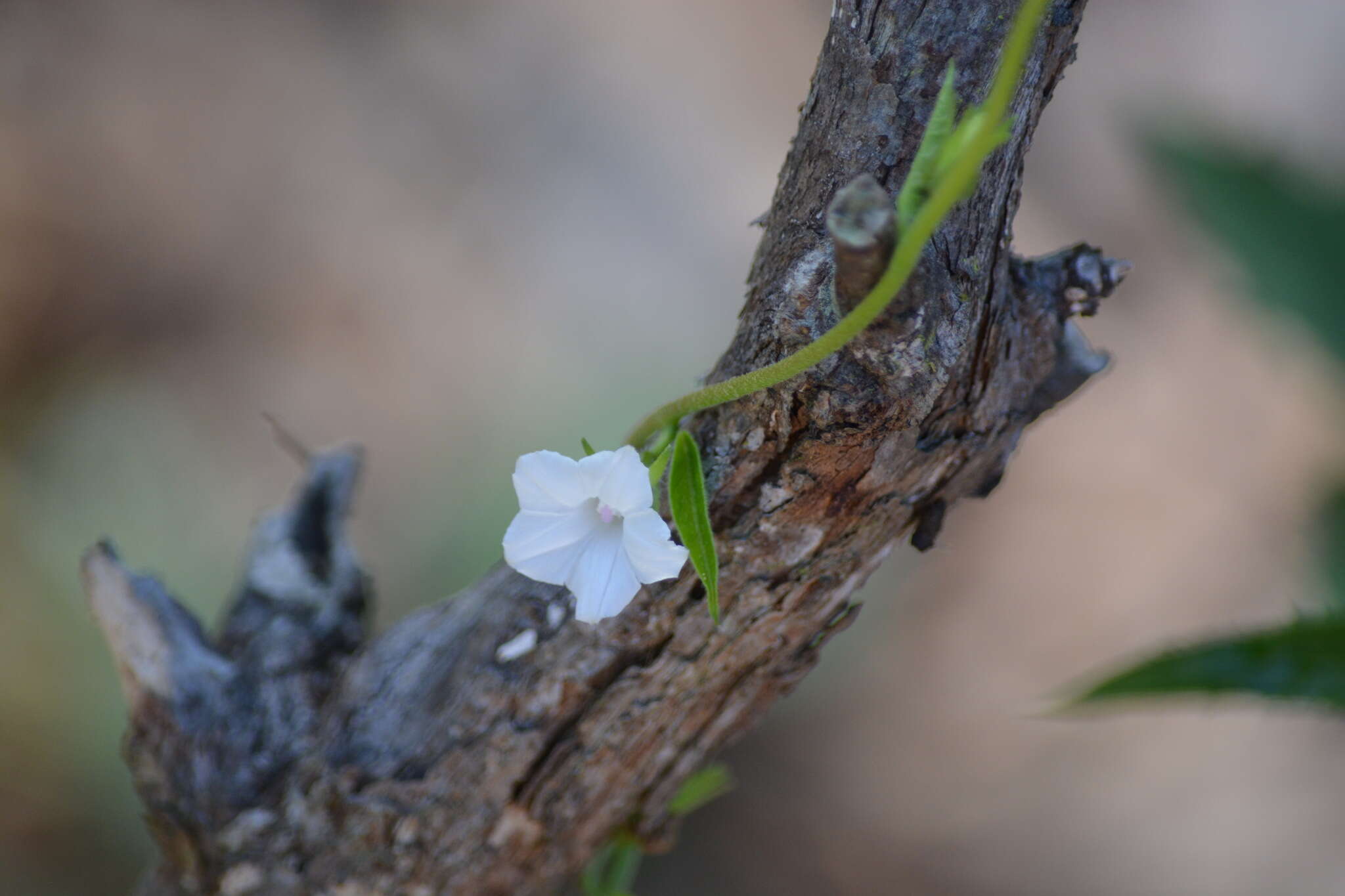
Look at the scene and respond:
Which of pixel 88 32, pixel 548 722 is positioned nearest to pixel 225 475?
pixel 88 32

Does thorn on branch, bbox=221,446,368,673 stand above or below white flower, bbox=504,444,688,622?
above

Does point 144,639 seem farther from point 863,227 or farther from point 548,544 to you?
point 863,227

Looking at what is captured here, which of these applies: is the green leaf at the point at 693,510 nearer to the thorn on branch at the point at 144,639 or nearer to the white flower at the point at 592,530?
the white flower at the point at 592,530

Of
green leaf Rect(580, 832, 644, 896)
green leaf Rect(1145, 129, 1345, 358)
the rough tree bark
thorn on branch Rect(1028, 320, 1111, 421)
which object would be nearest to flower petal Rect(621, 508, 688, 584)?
the rough tree bark

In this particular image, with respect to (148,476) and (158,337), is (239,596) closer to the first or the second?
(148,476)

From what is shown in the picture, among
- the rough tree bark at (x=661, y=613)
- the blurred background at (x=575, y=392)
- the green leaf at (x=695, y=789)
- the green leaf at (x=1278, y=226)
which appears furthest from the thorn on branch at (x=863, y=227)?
the blurred background at (x=575, y=392)

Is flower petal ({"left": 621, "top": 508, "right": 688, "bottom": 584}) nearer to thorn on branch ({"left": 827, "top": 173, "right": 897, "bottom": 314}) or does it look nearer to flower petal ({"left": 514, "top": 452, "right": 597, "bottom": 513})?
flower petal ({"left": 514, "top": 452, "right": 597, "bottom": 513})
